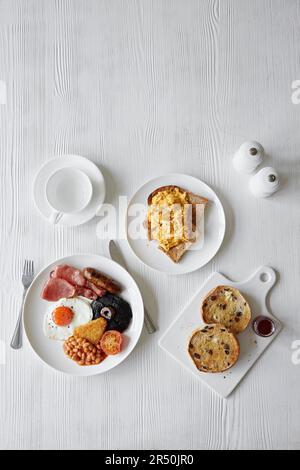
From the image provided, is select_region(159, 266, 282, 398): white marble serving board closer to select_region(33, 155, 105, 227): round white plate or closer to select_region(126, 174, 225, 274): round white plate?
select_region(126, 174, 225, 274): round white plate

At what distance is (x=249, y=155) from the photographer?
1.61 m

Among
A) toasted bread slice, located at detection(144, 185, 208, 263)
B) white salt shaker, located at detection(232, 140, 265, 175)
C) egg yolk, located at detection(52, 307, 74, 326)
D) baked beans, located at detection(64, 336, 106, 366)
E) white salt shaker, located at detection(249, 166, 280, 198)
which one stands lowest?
baked beans, located at detection(64, 336, 106, 366)

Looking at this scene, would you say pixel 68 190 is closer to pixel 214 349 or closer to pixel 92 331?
pixel 92 331

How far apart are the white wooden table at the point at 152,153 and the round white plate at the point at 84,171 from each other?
0.16ft

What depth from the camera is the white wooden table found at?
163 cm

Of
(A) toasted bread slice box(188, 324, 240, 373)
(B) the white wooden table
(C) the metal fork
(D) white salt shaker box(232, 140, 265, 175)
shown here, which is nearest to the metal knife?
(B) the white wooden table

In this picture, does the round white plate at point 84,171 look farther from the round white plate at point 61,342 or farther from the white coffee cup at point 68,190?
the round white plate at point 61,342

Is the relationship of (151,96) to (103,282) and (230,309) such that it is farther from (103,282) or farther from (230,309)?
(230,309)

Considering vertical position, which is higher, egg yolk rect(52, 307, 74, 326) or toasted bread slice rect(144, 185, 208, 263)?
toasted bread slice rect(144, 185, 208, 263)

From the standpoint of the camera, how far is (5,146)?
170 centimetres

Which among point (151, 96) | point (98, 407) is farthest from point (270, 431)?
point (151, 96)

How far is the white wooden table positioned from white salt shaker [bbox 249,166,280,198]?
40 mm

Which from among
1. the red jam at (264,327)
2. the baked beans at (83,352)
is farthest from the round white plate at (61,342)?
the red jam at (264,327)

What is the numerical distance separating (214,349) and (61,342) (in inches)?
19.6
